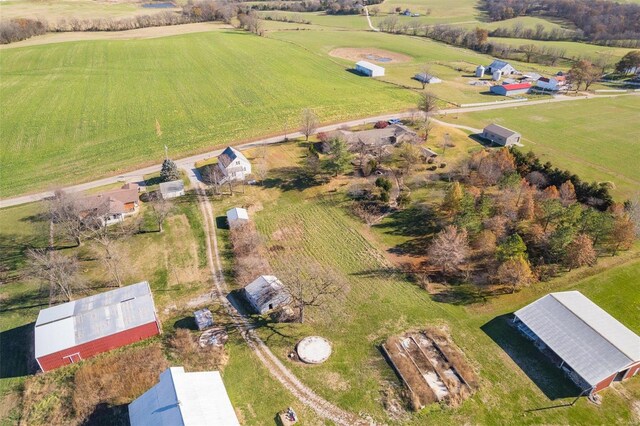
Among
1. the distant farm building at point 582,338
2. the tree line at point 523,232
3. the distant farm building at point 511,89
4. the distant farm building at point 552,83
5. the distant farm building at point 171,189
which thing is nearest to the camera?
the distant farm building at point 582,338

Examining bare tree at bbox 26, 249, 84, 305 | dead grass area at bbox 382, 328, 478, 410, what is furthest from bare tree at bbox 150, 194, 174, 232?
dead grass area at bbox 382, 328, 478, 410

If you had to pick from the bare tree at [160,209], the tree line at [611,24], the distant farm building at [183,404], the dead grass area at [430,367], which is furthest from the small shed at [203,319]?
the tree line at [611,24]

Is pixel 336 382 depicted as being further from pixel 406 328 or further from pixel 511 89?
pixel 511 89

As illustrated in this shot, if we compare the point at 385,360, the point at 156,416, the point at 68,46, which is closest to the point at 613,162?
the point at 385,360

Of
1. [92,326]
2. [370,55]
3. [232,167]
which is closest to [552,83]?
[370,55]

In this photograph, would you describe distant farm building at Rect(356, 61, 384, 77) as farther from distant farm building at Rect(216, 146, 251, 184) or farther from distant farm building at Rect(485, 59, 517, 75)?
distant farm building at Rect(216, 146, 251, 184)

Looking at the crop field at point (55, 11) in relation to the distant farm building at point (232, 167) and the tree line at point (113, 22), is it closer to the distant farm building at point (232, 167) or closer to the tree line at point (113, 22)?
the tree line at point (113, 22)

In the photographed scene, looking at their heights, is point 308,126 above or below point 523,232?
above
